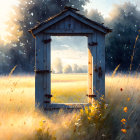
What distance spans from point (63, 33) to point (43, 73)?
1.30m

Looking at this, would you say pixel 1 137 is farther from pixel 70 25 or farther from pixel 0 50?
pixel 0 50

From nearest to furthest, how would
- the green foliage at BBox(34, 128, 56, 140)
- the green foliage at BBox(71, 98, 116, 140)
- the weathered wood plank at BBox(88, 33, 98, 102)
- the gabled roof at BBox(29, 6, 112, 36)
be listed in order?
the green foliage at BBox(34, 128, 56, 140) → the green foliage at BBox(71, 98, 116, 140) → the gabled roof at BBox(29, 6, 112, 36) → the weathered wood plank at BBox(88, 33, 98, 102)

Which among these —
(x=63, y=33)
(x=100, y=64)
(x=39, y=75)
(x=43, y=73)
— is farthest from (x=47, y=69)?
(x=100, y=64)

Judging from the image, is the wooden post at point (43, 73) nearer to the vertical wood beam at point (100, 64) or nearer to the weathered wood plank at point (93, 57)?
the weathered wood plank at point (93, 57)

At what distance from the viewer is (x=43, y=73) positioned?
5496 mm

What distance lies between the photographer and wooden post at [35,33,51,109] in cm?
547

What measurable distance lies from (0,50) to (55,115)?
1773cm

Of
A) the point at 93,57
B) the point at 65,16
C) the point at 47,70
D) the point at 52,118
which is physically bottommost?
the point at 52,118

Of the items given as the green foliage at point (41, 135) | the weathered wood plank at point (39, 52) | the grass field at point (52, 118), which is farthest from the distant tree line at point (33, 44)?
the green foliage at point (41, 135)

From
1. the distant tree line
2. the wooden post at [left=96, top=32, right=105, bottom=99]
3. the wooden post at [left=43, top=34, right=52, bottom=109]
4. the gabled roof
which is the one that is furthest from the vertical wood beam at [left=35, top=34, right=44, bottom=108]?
the distant tree line

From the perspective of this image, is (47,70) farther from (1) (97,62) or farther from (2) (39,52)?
(1) (97,62)

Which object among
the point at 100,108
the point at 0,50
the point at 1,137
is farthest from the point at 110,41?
the point at 1,137

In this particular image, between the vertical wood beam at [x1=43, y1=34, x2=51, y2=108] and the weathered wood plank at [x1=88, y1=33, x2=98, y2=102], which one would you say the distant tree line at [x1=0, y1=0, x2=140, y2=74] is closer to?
the vertical wood beam at [x1=43, y1=34, x2=51, y2=108]

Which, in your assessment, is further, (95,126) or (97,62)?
(97,62)
